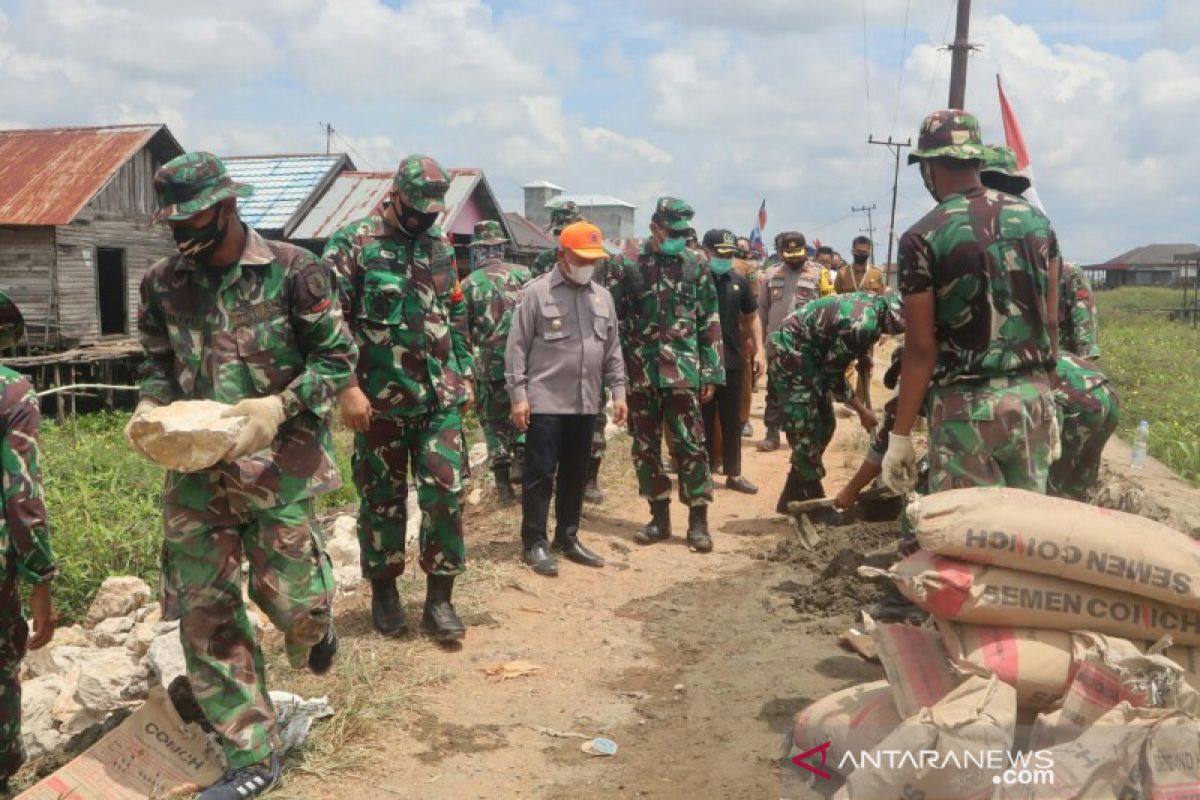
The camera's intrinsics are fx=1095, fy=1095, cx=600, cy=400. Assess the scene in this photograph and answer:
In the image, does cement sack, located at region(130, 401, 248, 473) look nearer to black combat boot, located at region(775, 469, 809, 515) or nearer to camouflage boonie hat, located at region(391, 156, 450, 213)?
camouflage boonie hat, located at region(391, 156, 450, 213)

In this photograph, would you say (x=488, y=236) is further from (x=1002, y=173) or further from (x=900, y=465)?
(x=900, y=465)

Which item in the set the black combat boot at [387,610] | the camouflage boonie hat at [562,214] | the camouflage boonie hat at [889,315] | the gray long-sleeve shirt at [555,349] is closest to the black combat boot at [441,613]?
the black combat boot at [387,610]

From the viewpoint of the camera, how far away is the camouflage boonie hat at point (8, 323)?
3.75 metres

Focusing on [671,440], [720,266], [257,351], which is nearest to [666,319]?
[671,440]

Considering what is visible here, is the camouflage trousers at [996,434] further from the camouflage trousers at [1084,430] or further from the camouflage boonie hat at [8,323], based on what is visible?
the camouflage boonie hat at [8,323]

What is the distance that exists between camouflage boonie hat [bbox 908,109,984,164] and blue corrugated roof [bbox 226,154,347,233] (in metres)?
19.3

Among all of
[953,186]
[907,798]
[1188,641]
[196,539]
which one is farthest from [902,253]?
[196,539]

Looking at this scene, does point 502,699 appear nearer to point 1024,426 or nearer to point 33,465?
point 33,465

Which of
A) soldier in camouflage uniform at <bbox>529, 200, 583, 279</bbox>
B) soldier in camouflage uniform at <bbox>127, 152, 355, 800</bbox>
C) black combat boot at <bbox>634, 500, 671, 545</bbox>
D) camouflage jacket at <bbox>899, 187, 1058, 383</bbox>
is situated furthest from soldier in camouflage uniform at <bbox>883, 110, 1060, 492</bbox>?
soldier in camouflage uniform at <bbox>529, 200, 583, 279</bbox>

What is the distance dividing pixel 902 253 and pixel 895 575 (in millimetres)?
1237

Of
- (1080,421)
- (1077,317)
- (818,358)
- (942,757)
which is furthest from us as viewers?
(818,358)

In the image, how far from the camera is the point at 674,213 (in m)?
7.06

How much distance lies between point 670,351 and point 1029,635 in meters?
4.05

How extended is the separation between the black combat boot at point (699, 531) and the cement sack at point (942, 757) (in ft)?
14.0
